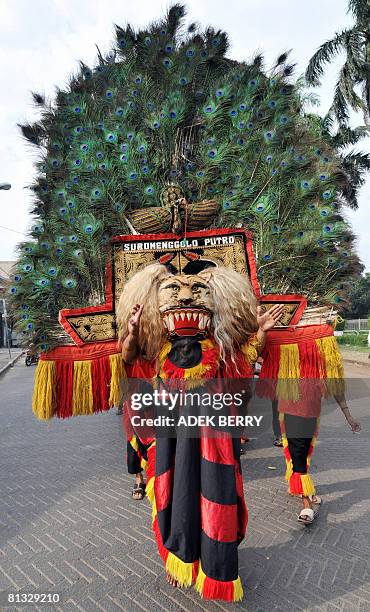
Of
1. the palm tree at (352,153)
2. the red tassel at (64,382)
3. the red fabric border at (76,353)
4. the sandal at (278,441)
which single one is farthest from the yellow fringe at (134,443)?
the palm tree at (352,153)

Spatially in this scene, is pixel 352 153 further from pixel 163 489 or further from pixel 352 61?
pixel 163 489

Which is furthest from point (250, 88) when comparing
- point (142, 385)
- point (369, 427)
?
point (369, 427)

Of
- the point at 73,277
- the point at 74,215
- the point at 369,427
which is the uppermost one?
the point at 74,215

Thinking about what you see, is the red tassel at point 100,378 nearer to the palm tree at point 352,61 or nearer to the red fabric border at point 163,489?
the red fabric border at point 163,489

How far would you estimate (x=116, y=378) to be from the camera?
2.91 m

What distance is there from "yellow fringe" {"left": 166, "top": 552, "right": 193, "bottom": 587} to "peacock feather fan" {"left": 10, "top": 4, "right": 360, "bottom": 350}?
1.57 meters

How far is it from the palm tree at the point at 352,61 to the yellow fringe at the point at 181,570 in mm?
17494

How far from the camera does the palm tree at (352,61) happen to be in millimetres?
15391

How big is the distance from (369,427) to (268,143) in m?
5.80

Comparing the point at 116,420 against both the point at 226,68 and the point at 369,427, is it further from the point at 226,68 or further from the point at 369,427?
the point at 226,68

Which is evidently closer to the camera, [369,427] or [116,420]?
[369,427]

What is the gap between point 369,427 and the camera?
7.19m

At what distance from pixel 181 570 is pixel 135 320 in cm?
151

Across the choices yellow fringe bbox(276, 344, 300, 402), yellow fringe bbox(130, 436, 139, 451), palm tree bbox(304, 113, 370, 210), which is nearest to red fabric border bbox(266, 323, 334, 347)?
yellow fringe bbox(276, 344, 300, 402)
